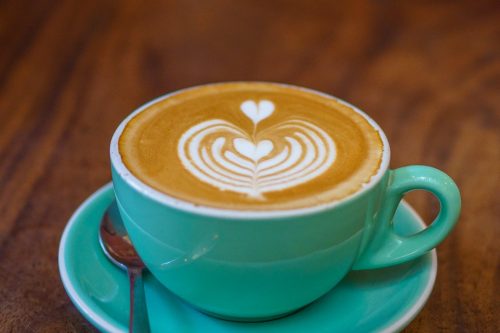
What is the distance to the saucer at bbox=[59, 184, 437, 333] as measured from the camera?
71 cm

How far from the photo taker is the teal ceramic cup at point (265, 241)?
0.62m

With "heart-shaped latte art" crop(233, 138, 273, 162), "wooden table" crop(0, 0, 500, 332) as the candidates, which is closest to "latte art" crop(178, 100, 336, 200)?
"heart-shaped latte art" crop(233, 138, 273, 162)

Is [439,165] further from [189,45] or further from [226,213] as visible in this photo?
[189,45]

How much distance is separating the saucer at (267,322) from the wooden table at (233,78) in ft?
0.19

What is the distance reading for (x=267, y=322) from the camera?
0.75 metres

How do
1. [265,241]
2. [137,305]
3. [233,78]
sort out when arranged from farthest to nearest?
1. [233,78]
2. [137,305]
3. [265,241]

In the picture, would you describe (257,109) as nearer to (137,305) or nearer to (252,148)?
(252,148)

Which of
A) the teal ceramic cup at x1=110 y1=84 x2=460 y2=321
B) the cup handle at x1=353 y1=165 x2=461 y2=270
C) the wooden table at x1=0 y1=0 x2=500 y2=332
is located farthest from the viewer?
the wooden table at x1=0 y1=0 x2=500 y2=332

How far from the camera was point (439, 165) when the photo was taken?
1159 millimetres

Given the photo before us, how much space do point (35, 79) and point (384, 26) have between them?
107cm

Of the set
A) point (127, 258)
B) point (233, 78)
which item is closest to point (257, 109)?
point (127, 258)

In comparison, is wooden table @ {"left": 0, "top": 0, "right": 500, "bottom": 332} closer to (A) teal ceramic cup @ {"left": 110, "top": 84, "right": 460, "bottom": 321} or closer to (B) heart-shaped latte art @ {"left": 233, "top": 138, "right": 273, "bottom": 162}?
(A) teal ceramic cup @ {"left": 110, "top": 84, "right": 460, "bottom": 321}

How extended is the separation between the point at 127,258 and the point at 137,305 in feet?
0.35

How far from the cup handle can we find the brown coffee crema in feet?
0.18
